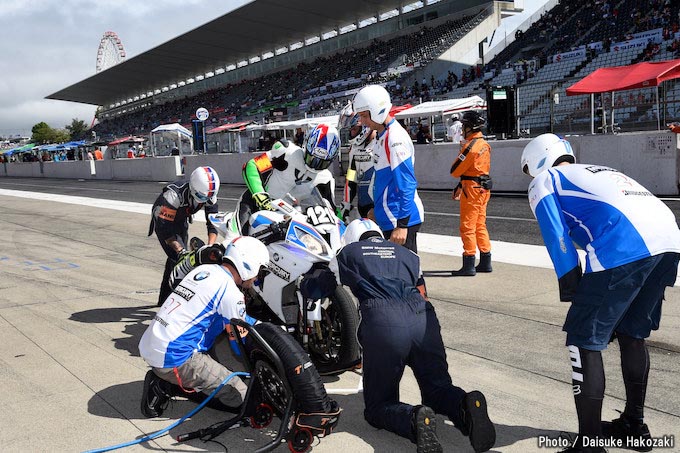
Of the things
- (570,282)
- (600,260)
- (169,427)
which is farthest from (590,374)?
(169,427)

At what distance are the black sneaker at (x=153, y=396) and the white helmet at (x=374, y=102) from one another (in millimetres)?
2850

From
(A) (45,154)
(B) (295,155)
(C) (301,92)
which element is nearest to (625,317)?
(B) (295,155)

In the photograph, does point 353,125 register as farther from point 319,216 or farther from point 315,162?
point 319,216

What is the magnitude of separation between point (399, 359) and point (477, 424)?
21.8 inches

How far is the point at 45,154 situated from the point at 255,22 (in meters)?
29.1

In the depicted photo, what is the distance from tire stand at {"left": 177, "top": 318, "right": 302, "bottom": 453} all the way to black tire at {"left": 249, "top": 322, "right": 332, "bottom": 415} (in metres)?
0.03

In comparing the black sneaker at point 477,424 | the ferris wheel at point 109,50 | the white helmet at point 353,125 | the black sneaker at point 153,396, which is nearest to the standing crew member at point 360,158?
the white helmet at point 353,125

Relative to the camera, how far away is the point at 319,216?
5.01 meters

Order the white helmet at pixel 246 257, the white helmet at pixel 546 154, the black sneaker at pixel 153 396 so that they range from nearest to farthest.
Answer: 1. the white helmet at pixel 546 154
2. the white helmet at pixel 246 257
3. the black sneaker at pixel 153 396

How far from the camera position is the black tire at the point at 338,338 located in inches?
178

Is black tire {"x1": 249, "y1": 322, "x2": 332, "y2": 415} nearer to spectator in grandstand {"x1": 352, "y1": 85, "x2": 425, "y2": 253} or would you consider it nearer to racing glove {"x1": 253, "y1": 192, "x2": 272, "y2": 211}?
racing glove {"x1": 253, "y1": 192, "x2": 272, "y2": 211}

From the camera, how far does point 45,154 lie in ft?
227

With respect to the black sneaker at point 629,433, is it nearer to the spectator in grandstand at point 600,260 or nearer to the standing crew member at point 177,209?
the spectator in grandstand at point 600,260

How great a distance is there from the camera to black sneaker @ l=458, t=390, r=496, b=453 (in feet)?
11.1
